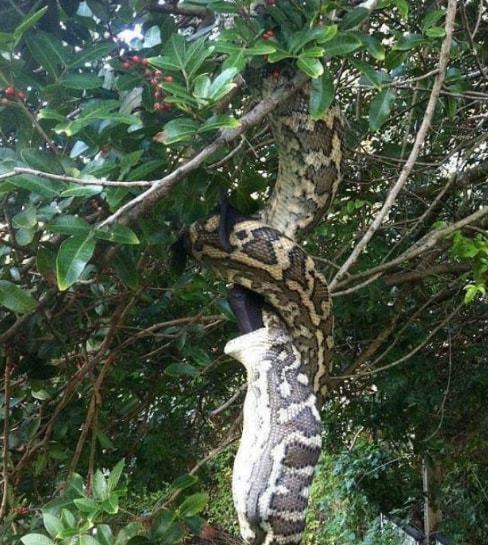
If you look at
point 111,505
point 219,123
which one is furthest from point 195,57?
point 111,505

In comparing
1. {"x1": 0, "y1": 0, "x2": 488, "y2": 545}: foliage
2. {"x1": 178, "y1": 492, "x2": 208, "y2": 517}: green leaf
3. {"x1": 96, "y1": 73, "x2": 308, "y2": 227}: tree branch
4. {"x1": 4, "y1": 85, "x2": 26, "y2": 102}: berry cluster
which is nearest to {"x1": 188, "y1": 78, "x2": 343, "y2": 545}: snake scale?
{"x1": 0, "y1": 0, "x2": 488, "y2": 545}: foliage

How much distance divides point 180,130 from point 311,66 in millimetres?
419

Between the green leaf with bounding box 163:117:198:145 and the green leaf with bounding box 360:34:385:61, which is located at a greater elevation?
the green leaf with bounding box 163:117:198:145

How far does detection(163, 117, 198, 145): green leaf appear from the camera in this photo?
1833 mm

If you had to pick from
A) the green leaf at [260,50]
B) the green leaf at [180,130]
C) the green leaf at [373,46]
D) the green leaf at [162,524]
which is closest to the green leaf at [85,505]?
the green leaf at [162,524]

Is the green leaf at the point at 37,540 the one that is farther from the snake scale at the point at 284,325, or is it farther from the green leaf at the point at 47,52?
the green leaf at the point at 47,52

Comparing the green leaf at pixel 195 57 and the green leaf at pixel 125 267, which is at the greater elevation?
the green leaf at pixel 195 57

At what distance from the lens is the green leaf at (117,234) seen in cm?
192

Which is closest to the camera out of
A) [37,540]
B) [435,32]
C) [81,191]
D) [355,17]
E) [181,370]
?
[81,191]

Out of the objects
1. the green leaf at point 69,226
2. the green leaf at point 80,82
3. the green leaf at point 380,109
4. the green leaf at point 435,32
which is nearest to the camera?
the green leaf at point 69,226

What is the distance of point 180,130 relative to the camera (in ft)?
6.07

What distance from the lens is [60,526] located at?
7.57 ft

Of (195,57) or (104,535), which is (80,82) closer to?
(195,57)

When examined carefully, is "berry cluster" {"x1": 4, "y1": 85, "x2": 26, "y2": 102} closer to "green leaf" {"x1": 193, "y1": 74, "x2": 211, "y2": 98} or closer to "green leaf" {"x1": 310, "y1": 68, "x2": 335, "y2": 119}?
"green leaf" {"x1": 193, "y1": 74, "x2": 211, "y2": 98}
